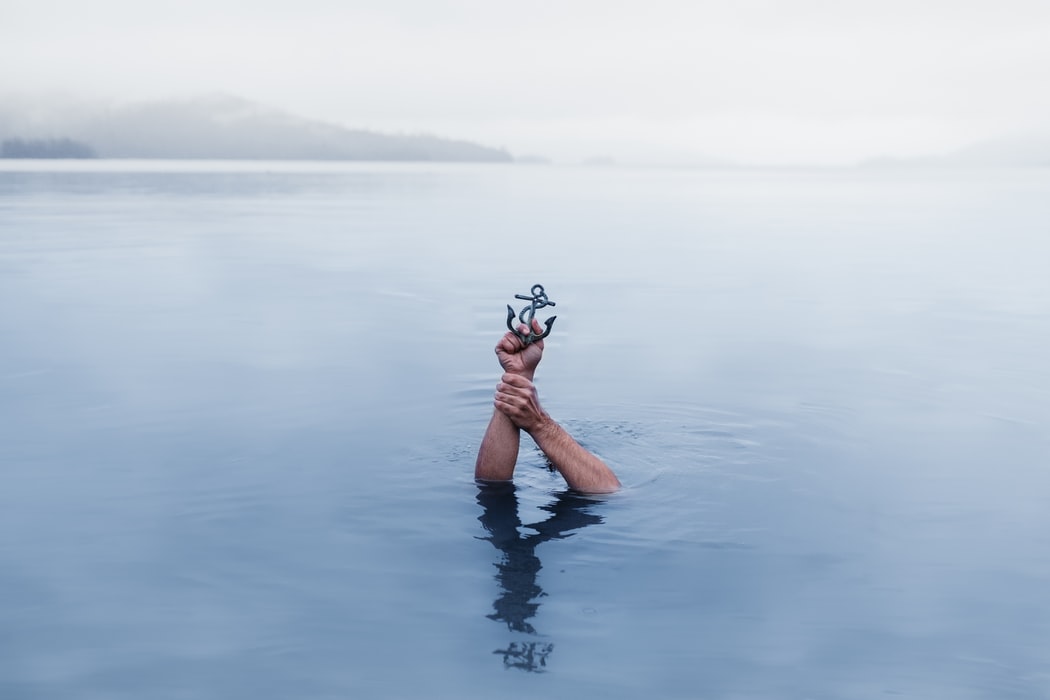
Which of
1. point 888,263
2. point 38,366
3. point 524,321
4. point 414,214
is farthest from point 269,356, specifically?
point 414,214

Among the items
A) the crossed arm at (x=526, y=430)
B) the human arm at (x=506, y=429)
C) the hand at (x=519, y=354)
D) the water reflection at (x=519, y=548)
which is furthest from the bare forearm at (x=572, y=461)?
the hand at (x=519, y=354)

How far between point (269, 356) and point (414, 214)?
42027mm

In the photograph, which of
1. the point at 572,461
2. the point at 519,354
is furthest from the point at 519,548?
the point at 519,354

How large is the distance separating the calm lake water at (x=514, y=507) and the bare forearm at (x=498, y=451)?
0.83ft

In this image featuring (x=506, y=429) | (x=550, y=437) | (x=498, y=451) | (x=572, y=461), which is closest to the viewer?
(x=550, y=437)

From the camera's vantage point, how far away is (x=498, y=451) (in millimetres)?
9531

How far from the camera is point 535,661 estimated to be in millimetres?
6805

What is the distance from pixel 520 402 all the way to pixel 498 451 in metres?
1.11

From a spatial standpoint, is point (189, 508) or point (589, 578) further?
point (189, 508)

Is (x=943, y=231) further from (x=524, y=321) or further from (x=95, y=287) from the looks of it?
(x=524, y=321)

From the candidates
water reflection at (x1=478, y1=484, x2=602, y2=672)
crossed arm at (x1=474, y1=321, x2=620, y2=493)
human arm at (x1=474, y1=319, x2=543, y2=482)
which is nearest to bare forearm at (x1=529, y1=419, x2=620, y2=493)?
crossed arm at (x1=474, y1=321, x2=620, y2=493)

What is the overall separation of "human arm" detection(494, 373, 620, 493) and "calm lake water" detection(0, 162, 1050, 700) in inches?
11.5

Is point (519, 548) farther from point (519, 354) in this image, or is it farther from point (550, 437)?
point (519, 354)

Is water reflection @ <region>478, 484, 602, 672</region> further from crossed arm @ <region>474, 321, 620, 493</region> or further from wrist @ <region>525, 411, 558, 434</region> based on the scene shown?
wrist @ <region>525, 411, 558, 434</region>
